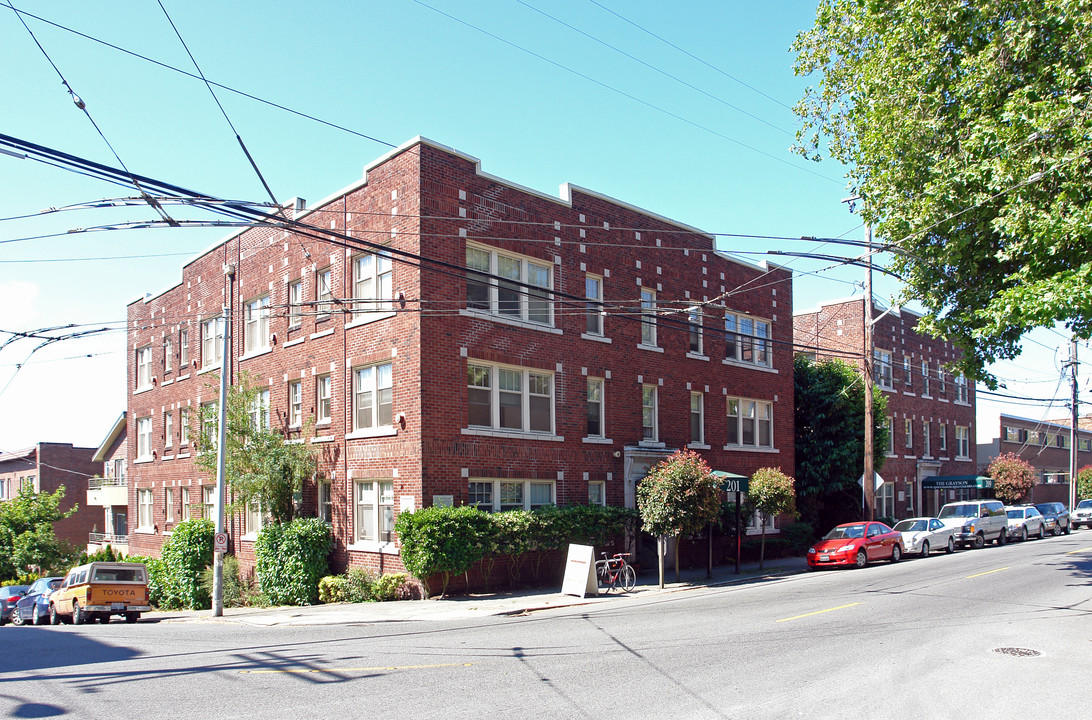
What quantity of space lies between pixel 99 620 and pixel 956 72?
25.7 metres

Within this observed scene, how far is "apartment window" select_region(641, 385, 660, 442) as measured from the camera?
26.3 metres

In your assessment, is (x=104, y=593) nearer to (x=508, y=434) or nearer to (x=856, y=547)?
(x=508, y=434)

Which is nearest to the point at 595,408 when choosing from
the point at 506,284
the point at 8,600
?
the point at 506,284

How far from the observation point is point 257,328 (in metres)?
28.1

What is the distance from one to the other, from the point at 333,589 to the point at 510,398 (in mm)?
6734

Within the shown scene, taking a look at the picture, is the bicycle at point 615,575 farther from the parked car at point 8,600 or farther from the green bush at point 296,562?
the parked car at point 8,600

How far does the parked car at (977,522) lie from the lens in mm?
32531

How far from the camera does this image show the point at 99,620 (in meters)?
23.9

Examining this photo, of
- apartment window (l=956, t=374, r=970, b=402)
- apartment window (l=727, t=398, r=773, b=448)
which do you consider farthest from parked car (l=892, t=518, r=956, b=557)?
apartment window (l=956, t=374, r=970, b=402)

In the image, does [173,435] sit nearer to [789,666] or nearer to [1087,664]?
[789,666]

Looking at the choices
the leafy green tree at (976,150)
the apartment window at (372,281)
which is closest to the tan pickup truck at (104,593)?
the apartment window at (372,281)

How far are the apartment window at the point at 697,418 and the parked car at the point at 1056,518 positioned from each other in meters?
22.1

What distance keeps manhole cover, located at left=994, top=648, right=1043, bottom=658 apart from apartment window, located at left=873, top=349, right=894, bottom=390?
31301mm

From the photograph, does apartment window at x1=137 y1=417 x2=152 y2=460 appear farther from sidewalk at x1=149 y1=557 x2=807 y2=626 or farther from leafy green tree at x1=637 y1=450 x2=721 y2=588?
leafy green tree at x1=637 y1=450 x2=721 y2=588
